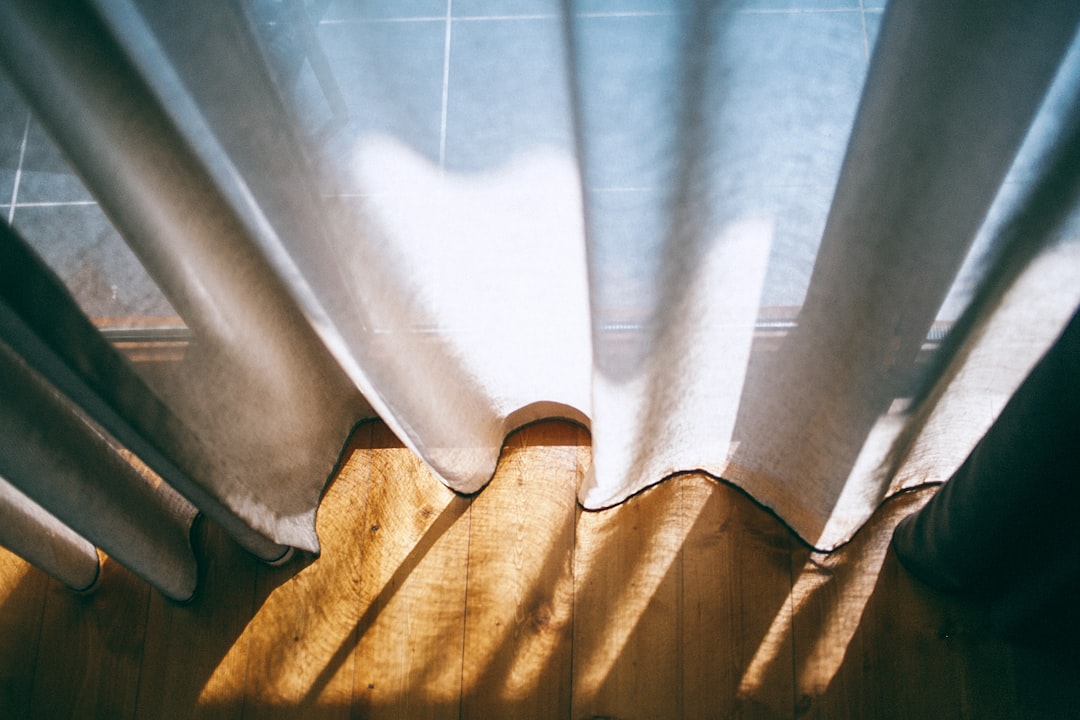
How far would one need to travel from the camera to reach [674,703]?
1016 mm

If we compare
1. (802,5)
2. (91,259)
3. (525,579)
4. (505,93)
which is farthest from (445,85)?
(525,579)

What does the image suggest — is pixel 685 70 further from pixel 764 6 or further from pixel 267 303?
pixel 267 303

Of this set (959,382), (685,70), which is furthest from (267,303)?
(959,382)

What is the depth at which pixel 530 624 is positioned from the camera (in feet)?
3.50

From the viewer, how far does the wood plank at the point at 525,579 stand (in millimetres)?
1039

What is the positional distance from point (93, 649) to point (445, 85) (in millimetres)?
991

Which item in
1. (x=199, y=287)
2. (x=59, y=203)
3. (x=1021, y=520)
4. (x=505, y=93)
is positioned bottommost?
(x=1021, y=520)

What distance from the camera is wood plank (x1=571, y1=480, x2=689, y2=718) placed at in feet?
3.36

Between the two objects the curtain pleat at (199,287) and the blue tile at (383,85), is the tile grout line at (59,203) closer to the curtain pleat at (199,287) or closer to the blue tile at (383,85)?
the curtain pleat at (199,287)

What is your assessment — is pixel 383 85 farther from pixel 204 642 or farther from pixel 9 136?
pixel 204 642

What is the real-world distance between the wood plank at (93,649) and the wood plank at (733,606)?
2.60ft

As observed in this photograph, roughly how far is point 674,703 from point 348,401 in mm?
633

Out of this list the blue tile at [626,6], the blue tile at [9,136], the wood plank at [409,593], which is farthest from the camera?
the wood plank at [409,593]

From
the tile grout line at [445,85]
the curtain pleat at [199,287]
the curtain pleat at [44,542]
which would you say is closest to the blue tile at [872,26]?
the tile grout line at [445,85]
